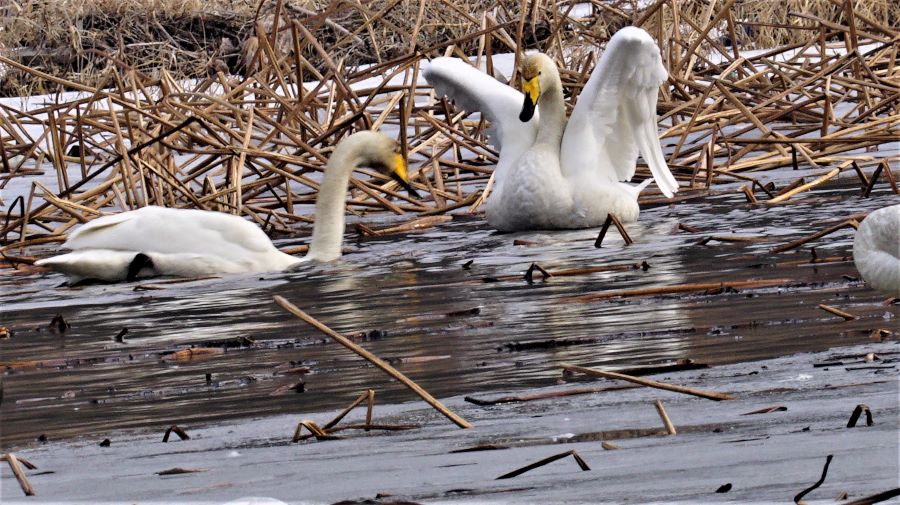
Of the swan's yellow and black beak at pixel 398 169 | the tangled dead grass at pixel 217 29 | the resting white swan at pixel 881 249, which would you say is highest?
the tangled dead grass at pixel 217 29

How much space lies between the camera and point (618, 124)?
805 cm

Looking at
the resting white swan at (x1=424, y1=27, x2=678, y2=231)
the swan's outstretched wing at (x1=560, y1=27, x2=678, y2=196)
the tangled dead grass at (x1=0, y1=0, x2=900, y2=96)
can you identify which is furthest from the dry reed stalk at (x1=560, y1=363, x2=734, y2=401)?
the tangled dead grass at (x1=0, y1=0, x2=900, y2=96)

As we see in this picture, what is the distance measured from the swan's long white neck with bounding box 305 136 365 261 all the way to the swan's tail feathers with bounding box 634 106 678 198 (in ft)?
4.85

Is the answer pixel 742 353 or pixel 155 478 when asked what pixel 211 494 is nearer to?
pixel 155 478

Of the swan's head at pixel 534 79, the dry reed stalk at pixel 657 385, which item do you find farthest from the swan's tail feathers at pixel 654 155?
the dry reed stalk at pixel 657 385

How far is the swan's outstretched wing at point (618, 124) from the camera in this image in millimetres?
7551

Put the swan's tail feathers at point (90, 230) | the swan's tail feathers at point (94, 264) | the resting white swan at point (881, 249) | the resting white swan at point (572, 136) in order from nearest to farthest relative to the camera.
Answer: the resting white swan at point (881, 249)
the swan's tail feathers at point (94, 264)
the swan's tail feathers at point (90, 230)
the resting white swan at point (572, 136)

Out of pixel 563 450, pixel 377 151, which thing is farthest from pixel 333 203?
pixel 563 450

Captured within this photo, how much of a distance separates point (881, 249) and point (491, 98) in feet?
16.8

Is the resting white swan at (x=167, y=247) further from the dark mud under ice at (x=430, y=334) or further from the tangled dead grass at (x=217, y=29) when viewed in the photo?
the tangled dead grass at (x=217, y=29)

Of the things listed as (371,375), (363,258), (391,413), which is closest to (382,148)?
(363,258)

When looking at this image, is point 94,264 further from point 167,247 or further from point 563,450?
point 563,450

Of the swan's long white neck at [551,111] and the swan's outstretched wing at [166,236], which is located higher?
the swan's long white neck at [551,111]

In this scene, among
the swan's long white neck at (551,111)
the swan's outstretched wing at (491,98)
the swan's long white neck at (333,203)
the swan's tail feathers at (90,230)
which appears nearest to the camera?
the swan's tail feathers at (90,230)
